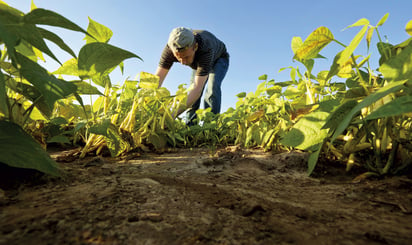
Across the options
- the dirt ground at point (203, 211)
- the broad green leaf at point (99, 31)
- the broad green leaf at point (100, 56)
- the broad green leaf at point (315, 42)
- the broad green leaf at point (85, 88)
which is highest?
the broad green leaf at point (99, 31)

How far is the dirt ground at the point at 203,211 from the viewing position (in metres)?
0.38

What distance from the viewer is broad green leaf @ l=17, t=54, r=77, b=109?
1.82 ft

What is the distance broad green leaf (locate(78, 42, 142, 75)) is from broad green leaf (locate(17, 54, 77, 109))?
0.16 metres

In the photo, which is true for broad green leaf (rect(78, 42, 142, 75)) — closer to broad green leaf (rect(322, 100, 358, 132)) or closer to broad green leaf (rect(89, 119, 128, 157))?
broad green leaf (rect(89, 119, 128, 157))

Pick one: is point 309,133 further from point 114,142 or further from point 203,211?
point 114,142

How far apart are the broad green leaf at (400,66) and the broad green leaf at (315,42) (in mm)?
287

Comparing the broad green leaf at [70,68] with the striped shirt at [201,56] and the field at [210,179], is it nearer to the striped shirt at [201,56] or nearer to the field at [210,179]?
the field at [210,179]

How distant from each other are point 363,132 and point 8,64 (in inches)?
52.3

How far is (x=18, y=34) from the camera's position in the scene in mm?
540

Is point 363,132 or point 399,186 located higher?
point 363,132

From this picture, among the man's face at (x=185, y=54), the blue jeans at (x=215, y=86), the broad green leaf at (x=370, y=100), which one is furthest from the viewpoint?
the blue jeans at (x=215, y=86)

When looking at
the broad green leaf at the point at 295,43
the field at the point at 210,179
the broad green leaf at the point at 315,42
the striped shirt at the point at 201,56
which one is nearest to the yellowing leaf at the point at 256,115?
the field at the point at 210,179

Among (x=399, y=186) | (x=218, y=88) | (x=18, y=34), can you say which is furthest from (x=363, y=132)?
(x=218, y=88)

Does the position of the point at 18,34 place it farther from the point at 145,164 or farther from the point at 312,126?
the point at 312,126
